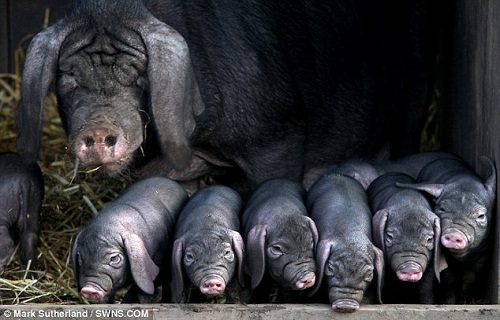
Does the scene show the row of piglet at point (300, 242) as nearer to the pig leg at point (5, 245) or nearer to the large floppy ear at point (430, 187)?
the large floppy ear at point (430, 187)

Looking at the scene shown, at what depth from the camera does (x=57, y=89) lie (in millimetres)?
5605

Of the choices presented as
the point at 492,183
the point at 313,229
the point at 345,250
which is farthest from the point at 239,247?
the point at 492,183

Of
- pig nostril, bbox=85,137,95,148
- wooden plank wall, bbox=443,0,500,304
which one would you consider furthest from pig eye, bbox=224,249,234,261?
wooden plank wall, bbox=443,0,500,304

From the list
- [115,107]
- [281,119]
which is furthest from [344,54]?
[115,107]

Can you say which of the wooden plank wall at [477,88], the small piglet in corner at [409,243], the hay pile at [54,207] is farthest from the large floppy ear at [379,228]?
the hay pile at [54,207]

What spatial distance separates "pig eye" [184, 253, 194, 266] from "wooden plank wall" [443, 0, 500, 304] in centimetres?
122

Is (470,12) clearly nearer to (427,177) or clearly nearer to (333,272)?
(427,177)

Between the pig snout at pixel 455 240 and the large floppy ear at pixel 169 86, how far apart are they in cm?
123

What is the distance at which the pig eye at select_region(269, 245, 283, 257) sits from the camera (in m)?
4.95

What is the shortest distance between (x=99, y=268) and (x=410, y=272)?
3.99ft

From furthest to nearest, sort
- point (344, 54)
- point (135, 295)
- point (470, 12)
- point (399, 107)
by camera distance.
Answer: point (399, 107) → point (344, 54) → point (470, 12) → point (135, 295)

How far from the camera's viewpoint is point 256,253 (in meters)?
5.01

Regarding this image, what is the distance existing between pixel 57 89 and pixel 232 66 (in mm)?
856

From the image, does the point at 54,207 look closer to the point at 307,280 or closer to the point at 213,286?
the point at 213,286
